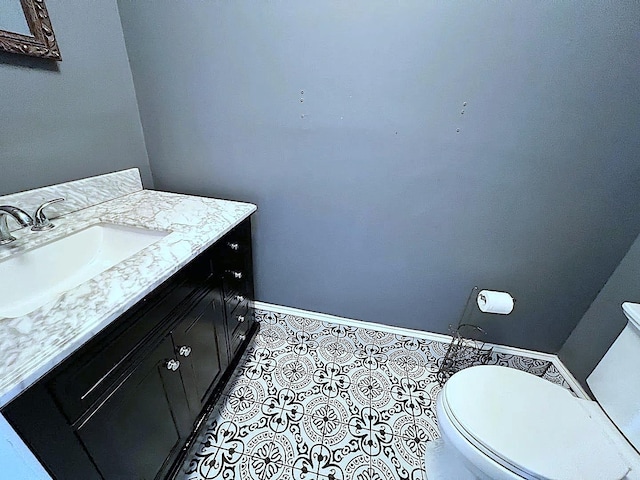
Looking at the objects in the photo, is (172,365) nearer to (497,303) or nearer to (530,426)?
(530,426)

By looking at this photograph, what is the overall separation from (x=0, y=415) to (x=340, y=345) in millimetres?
1310

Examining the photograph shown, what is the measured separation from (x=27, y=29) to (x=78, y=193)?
506mm

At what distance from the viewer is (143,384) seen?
721 millimetres

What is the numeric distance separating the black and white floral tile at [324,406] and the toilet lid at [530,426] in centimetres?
42

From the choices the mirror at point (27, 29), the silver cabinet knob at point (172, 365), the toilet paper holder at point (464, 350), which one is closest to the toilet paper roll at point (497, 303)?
the toilet paper holder at point (464, 350)

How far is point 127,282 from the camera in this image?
65 cm

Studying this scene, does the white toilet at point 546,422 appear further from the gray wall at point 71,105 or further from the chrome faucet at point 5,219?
the gray wall at point 71,105

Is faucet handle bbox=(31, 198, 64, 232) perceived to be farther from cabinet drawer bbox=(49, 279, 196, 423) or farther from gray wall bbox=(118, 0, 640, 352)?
gray wall bbox=(118, 0, 640, 352)

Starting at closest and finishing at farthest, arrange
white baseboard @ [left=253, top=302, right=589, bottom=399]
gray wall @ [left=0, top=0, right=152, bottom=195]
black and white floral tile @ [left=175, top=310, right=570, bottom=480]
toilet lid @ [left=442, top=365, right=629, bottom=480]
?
toilet lid @ [left=442, top=365, right=629, bottom=480] < gray wall @ [left=0, top=0, right=152, bottom=195] < black and white floral tile @ [left=175, top=310, right=570, bottom=480] < white baseboard @ [left=253, top=302, right=589, bottom=399]

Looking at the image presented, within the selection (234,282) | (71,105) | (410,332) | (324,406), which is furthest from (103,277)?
(410,332)

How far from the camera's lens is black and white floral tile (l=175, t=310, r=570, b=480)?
1.05m

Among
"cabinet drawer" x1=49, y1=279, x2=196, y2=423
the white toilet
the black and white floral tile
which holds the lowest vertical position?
the black and white floral tile

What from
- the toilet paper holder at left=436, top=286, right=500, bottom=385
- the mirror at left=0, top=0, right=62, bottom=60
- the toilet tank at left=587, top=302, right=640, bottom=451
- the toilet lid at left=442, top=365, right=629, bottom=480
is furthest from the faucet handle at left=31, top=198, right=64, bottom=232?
the toilet tank at left=587, top=302, right=640, bottom=451

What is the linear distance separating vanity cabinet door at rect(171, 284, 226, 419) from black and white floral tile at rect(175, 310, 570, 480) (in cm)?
19
